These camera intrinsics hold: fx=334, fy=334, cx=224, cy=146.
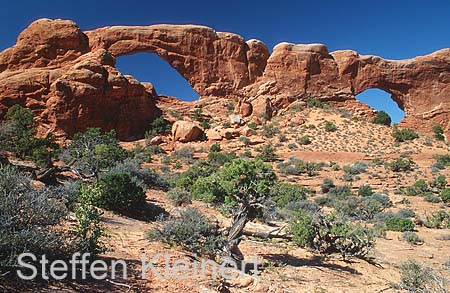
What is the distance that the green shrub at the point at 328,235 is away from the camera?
779cm

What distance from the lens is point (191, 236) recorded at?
631cm

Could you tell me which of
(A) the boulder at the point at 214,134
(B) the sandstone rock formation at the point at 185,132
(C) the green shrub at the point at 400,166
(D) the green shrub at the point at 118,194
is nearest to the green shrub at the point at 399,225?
(D) the green shrub at the point at 118,194

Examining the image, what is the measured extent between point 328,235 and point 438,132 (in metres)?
33.8

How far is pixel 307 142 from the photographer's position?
29.1 m

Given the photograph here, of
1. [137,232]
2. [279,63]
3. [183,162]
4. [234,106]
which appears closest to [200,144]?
[183,162]

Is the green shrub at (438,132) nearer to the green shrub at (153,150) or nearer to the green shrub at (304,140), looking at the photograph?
the green shrub at (304,140)

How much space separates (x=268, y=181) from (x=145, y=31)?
32.5 m

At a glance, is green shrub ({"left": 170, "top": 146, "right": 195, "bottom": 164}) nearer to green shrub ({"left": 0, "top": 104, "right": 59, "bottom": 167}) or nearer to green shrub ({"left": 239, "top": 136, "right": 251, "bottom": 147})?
green shrub ({"left": 239, "top": 136, "right": 251, "bottom": 147})

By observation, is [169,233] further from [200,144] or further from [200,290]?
[200,144]

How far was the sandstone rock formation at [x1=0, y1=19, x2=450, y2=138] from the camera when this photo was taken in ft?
86.6

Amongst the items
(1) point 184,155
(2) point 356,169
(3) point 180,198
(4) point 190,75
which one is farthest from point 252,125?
(3) point 180,198

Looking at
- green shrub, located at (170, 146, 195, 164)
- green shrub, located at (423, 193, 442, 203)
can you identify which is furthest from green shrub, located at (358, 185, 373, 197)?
green shrub, located at (170, 146, 195, 164)

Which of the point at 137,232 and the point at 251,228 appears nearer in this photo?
the point at 137,232

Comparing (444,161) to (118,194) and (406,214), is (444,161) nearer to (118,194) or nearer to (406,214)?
(406,214)
